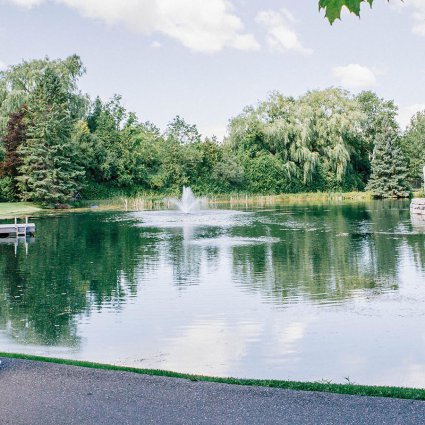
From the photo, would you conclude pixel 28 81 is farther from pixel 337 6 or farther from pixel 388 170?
pixel 337 6

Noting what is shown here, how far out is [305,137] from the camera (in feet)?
210

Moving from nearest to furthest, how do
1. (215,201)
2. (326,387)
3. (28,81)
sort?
(326,387)
(28,81)
(215,201)

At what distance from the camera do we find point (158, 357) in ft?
28.9

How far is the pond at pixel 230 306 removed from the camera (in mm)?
8594

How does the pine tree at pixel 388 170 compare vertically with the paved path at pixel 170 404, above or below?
above

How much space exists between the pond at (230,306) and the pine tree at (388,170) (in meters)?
39.7

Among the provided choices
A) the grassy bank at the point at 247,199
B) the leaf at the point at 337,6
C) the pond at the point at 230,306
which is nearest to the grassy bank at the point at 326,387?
the pond at the point at 230,306

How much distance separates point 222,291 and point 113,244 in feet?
35.5

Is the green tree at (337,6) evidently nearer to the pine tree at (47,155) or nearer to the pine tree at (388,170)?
the pine tree at (47,155)

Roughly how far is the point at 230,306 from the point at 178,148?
53408 millimetres

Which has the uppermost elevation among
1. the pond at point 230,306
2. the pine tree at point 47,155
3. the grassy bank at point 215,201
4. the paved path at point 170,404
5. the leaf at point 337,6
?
the pine tree at point 47,155

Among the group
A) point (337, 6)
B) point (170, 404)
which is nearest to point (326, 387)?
point (170, 404)

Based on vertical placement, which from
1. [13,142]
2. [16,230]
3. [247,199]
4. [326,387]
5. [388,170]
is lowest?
[326,387]

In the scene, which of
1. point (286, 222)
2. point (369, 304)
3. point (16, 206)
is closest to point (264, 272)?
point (369, 304)
